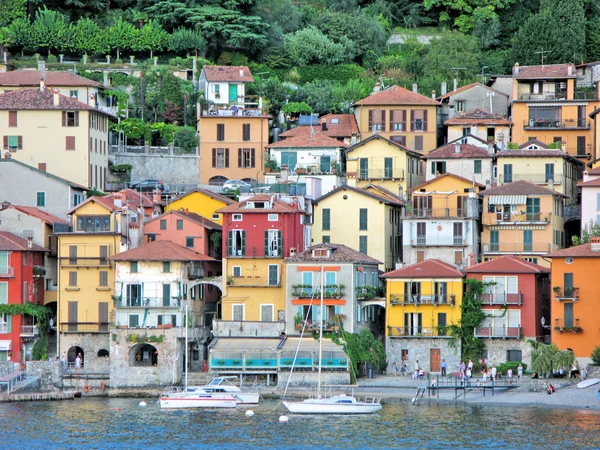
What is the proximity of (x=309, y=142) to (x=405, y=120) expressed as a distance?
7.48 metres

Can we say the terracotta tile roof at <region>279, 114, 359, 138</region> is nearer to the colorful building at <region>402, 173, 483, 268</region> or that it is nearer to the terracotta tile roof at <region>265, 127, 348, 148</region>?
the terracotta tile roof at <region>265, 127, 348, 148</region>

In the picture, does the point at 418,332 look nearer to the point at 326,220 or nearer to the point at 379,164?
the point at 326,220

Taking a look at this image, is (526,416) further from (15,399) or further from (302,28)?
(302,28)

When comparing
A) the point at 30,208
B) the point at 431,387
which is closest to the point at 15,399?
the point at 30,208

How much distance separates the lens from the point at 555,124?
117 metres

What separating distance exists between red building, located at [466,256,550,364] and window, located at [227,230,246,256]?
14.4m

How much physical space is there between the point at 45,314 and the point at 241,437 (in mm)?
25133

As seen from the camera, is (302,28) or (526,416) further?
(302,28)

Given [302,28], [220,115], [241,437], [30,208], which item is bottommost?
[241,437]

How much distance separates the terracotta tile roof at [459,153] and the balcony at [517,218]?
7.94 metres

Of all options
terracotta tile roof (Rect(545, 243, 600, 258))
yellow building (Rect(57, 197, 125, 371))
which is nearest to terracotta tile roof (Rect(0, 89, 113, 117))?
yellow building (Rect(57, 197, 125, 371))

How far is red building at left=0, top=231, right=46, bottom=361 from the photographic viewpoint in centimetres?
10156

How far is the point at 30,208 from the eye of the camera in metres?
108

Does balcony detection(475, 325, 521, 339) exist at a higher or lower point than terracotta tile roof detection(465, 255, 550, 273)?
lower
